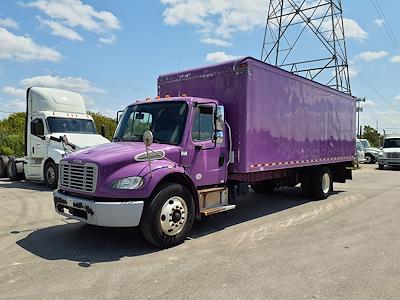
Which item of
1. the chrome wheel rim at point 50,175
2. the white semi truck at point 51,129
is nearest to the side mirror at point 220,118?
the white semi truck at point 51,129

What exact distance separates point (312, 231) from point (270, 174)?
2.34 metres

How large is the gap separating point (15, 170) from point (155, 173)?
467 inches

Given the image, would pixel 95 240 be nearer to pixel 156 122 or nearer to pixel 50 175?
pixel 156 122

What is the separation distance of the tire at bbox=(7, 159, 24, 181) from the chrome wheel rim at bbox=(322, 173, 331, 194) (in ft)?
37.6

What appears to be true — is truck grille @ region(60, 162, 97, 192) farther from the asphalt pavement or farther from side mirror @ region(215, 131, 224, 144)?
side mirror @ region(215, 131, 224, 144)

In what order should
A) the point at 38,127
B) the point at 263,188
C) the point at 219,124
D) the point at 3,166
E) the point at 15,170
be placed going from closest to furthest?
the point at 219,124 → the point at 263,188 → the point at 38,127 → the point at 15,170 → the point at 3,166

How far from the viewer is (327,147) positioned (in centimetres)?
1141

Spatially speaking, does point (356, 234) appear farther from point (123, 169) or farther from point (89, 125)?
point (89, 125)

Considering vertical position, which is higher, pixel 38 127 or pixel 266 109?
pixel 266 109

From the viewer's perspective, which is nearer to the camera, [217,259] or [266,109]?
[217,259]

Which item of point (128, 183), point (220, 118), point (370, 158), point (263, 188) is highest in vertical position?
point (220, 118)

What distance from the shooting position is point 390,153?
26.5 meters

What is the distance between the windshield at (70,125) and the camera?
1360 centimetres

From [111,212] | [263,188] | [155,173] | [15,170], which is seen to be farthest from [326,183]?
[15,170]
